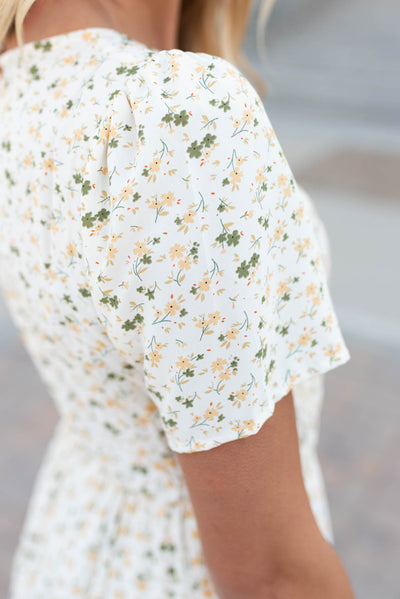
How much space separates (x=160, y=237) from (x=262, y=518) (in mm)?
299

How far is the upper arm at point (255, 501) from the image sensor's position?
0.67 metres

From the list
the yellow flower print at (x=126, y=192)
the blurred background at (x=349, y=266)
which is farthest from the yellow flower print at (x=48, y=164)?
the blurred background at (x=349, y=266)

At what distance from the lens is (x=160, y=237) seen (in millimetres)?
591

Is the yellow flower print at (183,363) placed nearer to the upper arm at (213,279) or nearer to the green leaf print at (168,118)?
the upper arm at (213,279)

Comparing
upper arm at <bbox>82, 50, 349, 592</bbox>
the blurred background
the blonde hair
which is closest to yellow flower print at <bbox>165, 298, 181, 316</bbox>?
upper arm at <bbox>82, 50, 349, 592</bbox>

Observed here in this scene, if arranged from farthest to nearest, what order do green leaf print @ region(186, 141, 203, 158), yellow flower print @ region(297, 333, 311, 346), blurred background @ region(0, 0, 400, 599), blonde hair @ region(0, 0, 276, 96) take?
blurred background @ region(0, 0, 400, 599) → blonde hair @ region(0, 0, 276, 96) → yellow flower print @ region(297, 333, 311, 346) → green leaf print @ region(186, 141, 203, 158)

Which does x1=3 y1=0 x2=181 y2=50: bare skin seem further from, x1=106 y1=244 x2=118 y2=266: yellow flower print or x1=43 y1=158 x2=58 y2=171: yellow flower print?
x1=106 y1=244 x2=118 y2=266: yellow flower print

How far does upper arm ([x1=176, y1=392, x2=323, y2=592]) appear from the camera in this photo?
0.67 meters

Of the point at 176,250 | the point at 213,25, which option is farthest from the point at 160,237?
the point at 213,25

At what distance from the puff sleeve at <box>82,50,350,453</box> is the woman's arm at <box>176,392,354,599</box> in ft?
0.09

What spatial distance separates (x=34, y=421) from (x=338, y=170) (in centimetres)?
322

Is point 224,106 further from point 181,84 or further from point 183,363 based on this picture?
point 183,363

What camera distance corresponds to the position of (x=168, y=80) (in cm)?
60

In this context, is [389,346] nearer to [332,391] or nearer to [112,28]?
[332,391]
